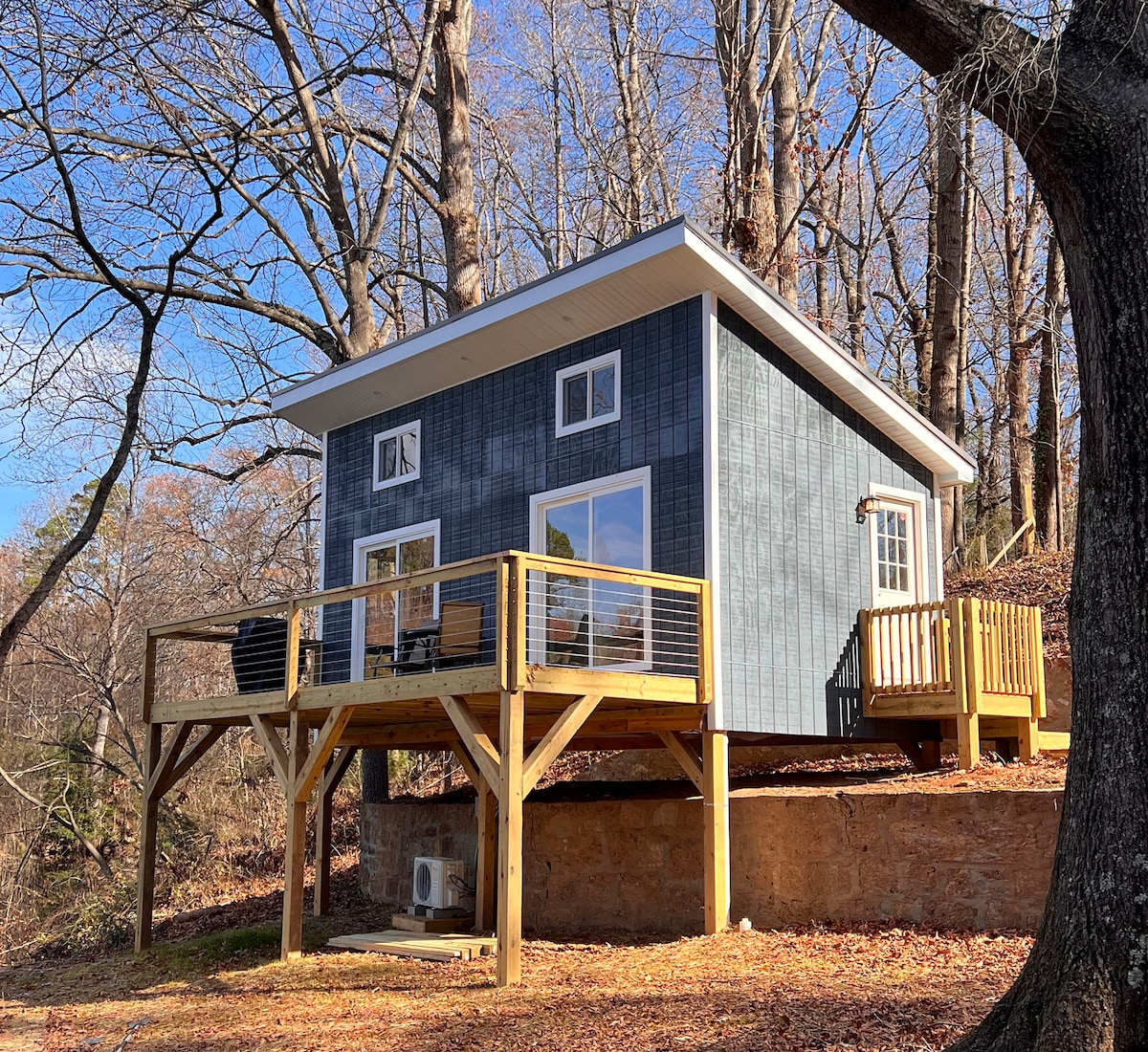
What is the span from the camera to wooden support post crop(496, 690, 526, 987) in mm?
8836

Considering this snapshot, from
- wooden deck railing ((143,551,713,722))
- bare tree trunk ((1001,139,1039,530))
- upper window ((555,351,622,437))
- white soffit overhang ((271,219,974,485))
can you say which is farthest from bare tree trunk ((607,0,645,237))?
wooden deck railing ((143,551,713,722))

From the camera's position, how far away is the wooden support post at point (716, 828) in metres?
10.5

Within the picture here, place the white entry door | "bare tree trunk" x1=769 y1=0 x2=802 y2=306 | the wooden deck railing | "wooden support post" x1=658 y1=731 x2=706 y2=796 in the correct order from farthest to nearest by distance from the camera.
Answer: "bare tree trunk" x1=769 y1=0 x2=802 y2=306 < the white entry door < "wooden support post" x1=658 y1=731 x2=706 y2=796 < the wooden deck railing

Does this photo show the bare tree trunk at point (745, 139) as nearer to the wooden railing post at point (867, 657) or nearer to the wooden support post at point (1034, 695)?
the wooden railing post at point (867, 657)

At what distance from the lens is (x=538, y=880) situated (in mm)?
12664

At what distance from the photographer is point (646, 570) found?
11320 millimetres

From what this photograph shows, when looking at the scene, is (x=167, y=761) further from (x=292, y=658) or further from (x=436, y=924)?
(x=436, y=924)

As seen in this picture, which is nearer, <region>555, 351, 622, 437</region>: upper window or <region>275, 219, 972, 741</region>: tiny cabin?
<region>275, 219, 972, 741</region>: tiny cabin

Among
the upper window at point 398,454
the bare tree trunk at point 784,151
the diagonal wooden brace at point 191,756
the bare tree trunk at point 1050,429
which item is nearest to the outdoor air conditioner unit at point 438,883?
the diagonal wooden brace at point 191,756

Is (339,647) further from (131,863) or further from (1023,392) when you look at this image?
(1023,392)

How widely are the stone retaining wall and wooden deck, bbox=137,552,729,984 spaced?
481 millimetres

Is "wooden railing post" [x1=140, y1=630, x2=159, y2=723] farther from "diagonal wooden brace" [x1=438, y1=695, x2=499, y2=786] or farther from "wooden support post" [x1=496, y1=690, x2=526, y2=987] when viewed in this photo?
"wooden support post" [x1=496, y1=690, x2=526, y2=987]

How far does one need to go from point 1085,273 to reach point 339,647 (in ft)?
34.7

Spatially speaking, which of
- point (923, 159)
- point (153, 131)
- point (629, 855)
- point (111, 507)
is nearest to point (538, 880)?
point (629, 855)
